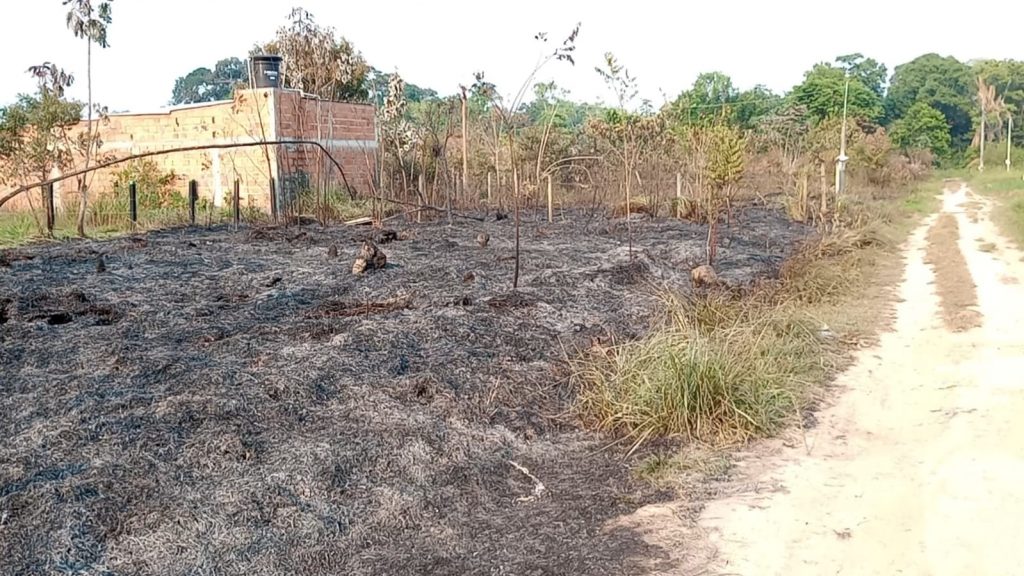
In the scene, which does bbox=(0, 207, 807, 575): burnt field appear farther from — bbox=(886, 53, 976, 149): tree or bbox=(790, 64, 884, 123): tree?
bbox=(886, 53, 976, 149): tree

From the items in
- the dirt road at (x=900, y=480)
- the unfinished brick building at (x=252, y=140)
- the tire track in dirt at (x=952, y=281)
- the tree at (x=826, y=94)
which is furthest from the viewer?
the tree at (x=826, y=94)

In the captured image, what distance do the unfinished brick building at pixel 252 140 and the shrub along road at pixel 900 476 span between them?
10.2 m

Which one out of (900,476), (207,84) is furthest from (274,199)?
(207,84)

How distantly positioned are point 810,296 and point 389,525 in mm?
5413

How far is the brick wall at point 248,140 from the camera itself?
1448 centimetres

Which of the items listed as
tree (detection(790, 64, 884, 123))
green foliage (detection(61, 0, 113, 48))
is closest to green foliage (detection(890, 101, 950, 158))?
tree (detection(790, 64, 884, 123))

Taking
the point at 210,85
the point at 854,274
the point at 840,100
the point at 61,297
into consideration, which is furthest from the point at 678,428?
the point at 210,85

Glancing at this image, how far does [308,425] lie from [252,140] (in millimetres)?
10915

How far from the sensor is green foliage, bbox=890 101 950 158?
42.2m

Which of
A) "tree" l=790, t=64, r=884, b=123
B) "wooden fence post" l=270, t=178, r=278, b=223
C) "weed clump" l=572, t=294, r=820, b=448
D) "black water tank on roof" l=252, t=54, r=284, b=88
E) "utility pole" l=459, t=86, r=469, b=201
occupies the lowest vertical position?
"weed clump" l=572, t=294, r=820, b=448

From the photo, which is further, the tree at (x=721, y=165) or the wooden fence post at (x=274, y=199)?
the wooden fence post at (x=274, y=199)

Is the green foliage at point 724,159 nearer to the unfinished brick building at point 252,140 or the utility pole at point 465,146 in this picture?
the utility pole at point 465,146

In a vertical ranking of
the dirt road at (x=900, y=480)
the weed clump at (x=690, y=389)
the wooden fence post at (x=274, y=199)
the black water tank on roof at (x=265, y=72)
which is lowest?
the dirt road at (x=900, y=480)

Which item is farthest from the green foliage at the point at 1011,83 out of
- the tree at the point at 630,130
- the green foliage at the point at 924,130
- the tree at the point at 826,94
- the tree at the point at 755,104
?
the tree at the point at 630,130
